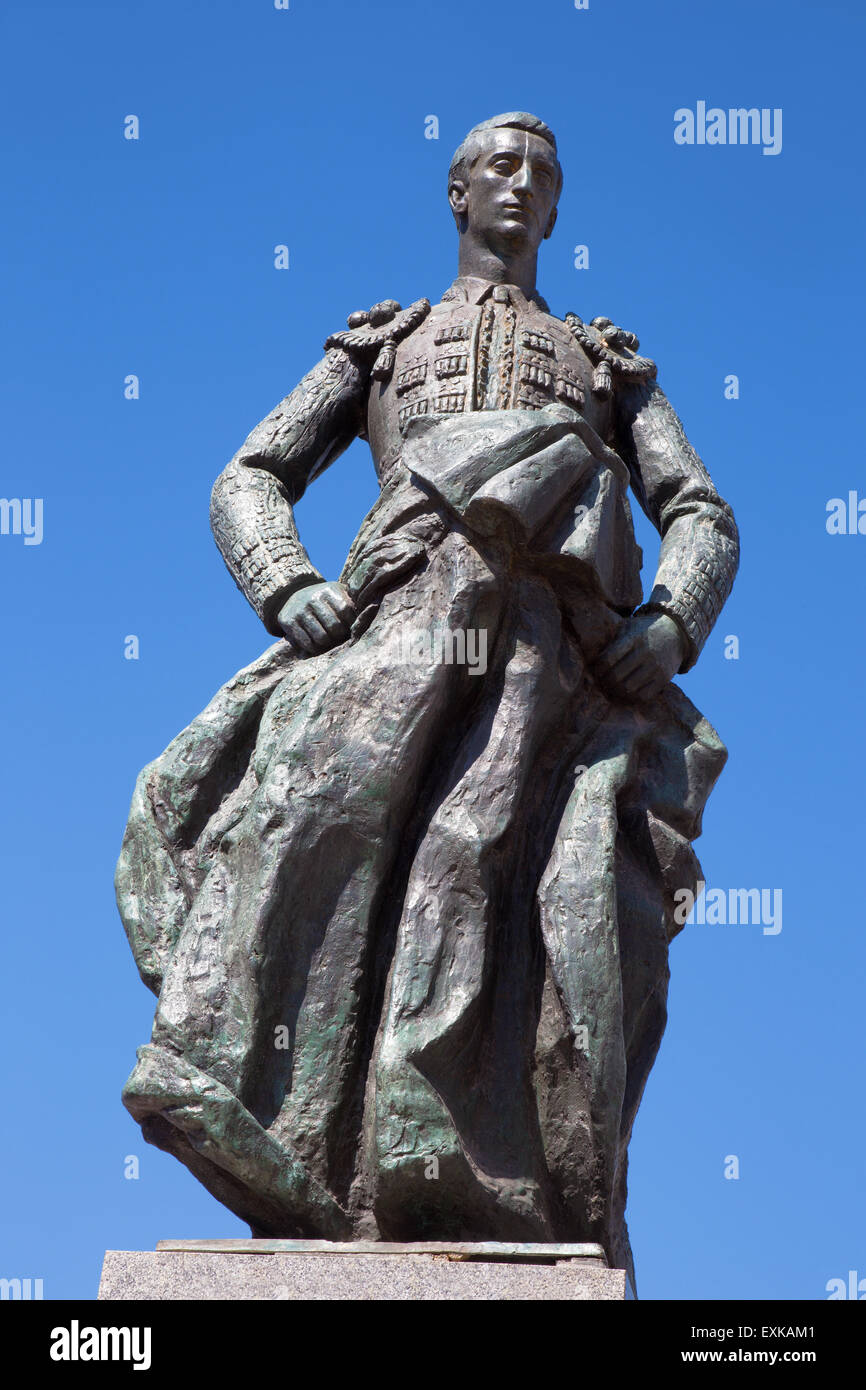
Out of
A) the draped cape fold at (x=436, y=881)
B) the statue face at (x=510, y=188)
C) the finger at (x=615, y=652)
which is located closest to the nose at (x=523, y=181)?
the statue face at (x=510, y=188)

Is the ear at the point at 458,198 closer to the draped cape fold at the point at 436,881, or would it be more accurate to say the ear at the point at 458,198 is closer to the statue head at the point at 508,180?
the statue head at the point at 508,180

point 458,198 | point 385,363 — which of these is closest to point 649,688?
A: point 385,363

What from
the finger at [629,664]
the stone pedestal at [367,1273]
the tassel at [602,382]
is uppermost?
the tassel at [602,382]

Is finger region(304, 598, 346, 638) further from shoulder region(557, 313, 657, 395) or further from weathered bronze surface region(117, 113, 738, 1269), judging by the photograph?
shoulder region(557, 313, 657, 395)

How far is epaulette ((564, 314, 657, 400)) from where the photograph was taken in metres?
7.32

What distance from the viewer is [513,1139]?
6.14 m

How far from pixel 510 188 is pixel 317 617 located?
1.95 m

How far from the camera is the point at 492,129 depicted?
24.7 feet

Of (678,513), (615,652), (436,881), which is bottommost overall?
(436,881)

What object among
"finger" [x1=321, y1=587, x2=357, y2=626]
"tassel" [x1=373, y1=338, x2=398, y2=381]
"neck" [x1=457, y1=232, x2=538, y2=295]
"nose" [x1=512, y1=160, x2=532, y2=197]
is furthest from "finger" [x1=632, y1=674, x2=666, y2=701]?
"nose" [x1=512, y1=160, x2=532, y2=197]

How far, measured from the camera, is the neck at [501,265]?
7512mm

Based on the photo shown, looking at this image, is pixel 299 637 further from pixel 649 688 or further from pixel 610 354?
pixel 610 354

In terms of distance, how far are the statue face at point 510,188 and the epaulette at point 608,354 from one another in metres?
0.39

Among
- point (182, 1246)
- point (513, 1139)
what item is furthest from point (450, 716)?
point (182, 1246)
